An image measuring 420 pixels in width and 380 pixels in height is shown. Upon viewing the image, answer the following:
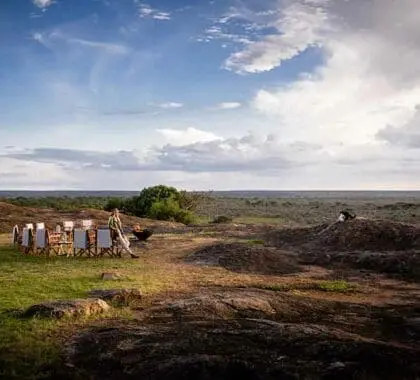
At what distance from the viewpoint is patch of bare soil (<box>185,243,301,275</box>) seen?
1955 centimetres

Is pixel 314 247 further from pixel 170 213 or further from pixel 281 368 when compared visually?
pixel 170 213

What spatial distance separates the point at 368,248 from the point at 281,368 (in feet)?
52.8

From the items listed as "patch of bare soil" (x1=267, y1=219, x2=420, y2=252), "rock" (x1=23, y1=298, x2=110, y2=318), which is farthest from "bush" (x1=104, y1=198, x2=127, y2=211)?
"rock" (x1=23, y1=298, x2=110, y2=318)

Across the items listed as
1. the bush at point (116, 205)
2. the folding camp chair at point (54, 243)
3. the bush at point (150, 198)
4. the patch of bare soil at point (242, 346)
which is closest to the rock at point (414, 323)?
the patch of bare soil at point (242, 346)

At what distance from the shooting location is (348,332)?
1065cm

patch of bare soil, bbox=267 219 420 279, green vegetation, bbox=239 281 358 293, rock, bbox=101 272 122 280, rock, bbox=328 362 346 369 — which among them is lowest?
green vegetation, bbox=239 281 358 293

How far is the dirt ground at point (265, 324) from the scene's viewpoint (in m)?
8.52

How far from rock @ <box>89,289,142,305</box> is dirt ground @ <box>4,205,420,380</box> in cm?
33

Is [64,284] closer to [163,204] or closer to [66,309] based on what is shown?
Answer: [66,309]

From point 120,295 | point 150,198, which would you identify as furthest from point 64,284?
point 150,198

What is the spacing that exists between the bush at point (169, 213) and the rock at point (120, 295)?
109 ft

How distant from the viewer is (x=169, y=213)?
47.4 metres

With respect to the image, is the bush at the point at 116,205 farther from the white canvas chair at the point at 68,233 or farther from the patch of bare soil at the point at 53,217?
the white canvas chair at the point at 68,233

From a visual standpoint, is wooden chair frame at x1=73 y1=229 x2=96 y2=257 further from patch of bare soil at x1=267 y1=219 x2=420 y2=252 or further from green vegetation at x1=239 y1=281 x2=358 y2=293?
patch of bare soil at x1=267 y1=219 x2=420 y2=252
